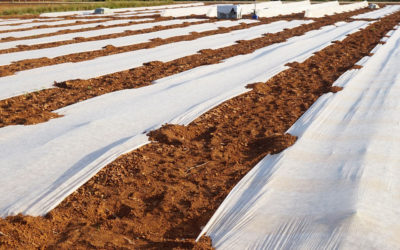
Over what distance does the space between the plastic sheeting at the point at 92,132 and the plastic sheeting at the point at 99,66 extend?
4.78 feet

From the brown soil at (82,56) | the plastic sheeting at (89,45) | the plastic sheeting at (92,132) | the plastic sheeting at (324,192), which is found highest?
the plastic sheeting at (89,45)

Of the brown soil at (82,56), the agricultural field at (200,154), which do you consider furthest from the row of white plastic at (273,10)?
the agricultural field at (200,154)

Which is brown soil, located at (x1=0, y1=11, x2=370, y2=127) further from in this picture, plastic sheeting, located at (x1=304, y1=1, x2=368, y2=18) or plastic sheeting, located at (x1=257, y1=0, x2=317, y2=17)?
plastic sheeting, located at (x1=304, y1=1, x2=368, y2=18)

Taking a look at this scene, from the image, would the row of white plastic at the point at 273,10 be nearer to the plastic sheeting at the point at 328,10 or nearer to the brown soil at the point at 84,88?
the plastic sheeting at the point at 328,10

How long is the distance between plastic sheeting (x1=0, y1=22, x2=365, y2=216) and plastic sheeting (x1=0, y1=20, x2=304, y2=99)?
1.46 meters

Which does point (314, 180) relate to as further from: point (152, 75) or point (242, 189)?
point (152, 75)

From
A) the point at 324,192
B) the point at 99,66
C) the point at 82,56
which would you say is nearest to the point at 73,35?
the point at 82,56

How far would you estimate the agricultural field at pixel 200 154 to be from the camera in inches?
107

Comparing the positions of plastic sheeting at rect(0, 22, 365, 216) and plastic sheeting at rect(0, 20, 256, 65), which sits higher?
plastic sheeting at rect(0, 20, 256, 65)

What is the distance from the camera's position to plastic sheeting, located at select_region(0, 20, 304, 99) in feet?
21.5

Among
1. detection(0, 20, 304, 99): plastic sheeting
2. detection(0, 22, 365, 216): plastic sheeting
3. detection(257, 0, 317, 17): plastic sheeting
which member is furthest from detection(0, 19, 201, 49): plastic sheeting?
detection(257, 0, 317, 17): plastic sheeting

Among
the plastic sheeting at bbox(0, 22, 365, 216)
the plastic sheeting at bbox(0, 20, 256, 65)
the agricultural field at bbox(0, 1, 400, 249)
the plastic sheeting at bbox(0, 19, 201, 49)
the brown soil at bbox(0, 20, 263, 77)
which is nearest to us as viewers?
the agricultural field at bbox(0, 1, 400, 249)

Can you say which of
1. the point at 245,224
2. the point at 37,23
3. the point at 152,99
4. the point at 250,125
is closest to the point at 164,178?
the point at 245,224

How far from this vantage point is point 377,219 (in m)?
2.66
